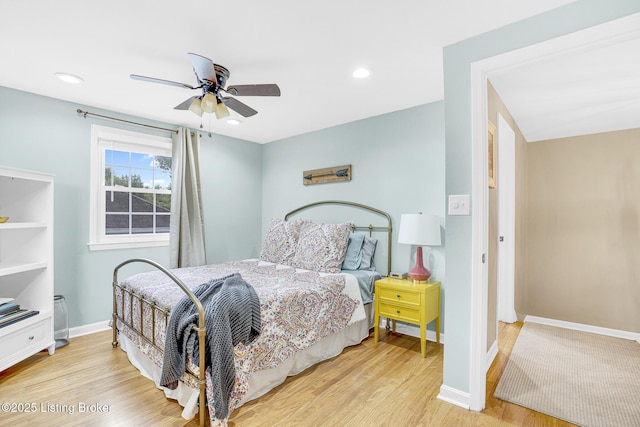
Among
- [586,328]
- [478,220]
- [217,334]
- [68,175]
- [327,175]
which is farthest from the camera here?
[327,175]

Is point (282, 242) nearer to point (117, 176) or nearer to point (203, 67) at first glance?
point (117, 176)

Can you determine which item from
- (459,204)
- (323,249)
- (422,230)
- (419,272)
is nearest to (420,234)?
(422,230)

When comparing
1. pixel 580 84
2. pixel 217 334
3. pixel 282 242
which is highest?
pixel 580 84

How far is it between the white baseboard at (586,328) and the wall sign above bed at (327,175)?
9.62 ft

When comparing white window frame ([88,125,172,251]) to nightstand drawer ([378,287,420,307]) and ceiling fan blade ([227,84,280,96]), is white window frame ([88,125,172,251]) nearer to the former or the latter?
ceiling fan blade ([227,84,280,96])

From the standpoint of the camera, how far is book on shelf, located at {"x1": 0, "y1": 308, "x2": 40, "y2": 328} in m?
2.39

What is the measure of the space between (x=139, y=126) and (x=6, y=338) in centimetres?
241

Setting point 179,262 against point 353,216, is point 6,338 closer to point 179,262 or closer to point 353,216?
point 179,262

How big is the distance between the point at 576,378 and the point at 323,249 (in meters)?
2.36

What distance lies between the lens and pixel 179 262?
12.6 ft

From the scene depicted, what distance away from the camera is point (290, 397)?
7.07 ft

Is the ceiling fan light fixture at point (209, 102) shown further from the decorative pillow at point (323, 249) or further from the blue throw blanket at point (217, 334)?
the decorative pillow at point (323, 249)

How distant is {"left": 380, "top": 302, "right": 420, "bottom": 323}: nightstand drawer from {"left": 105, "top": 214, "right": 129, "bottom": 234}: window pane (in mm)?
3079

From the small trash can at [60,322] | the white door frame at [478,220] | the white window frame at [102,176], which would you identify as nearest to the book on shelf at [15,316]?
the small trash can at [60,322]
